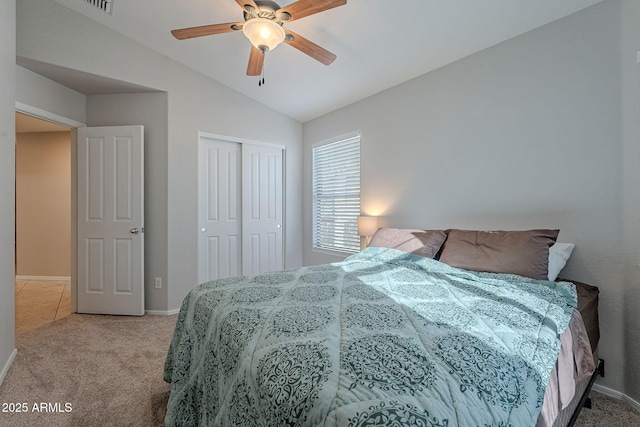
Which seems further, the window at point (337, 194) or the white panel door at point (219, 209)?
the window at point (337, 194)

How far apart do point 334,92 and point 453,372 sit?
3.32 metres

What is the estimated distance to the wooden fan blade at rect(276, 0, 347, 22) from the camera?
1.75 metres

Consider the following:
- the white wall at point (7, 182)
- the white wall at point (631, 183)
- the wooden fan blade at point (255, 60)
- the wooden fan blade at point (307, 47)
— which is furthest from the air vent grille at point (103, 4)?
the white wall at point (631, 183)

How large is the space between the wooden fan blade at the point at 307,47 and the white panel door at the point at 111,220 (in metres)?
2.15

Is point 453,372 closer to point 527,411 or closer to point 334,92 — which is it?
point 527,411

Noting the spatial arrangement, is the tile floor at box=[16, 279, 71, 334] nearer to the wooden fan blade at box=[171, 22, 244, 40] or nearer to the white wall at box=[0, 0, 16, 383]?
the white wall at box=[0, 0, 16, 383]

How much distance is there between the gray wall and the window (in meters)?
0.69

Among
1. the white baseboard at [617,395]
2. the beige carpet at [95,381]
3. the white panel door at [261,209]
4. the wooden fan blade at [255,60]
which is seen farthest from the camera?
the white panel door at [261,209]

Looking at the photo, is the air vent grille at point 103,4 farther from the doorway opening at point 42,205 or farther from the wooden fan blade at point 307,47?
the doorway opening at point 42,205

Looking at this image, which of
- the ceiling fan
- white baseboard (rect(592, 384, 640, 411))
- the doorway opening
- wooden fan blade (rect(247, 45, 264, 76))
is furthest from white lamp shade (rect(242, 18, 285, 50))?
the doorway opening

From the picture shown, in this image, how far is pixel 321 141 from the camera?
4.31 m

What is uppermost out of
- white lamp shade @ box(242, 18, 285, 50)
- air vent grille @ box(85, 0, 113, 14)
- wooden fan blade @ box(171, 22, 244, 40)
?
air vent grille @ box(85, 0, 113, 14)

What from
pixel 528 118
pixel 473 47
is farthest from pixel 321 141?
pixel 528 118

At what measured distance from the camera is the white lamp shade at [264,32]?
1.94 m
